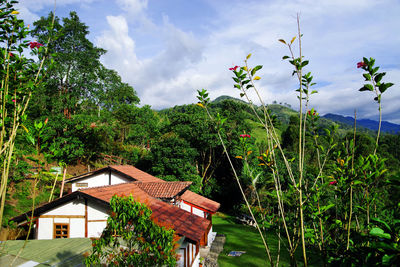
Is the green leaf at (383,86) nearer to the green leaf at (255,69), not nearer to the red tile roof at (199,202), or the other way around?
the green leaf at (255,69)

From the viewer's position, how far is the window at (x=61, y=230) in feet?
34.3

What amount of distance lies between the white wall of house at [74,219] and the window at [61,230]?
0.37ft

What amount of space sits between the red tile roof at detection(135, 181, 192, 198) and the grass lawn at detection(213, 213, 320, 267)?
4470mm

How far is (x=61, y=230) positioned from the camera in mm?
10523

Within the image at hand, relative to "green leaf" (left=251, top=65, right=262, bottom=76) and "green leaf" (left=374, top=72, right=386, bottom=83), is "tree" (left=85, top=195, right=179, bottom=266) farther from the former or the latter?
"green leaf" (left=374, top=72, right=386, bottom=83)

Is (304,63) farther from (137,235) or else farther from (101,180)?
(101,180)

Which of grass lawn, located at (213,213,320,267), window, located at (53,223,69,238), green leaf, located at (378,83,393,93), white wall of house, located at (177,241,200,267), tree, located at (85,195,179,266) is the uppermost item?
green leaf, located at (378,83,393,93)

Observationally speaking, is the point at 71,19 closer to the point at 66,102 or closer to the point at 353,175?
the point at 66,102

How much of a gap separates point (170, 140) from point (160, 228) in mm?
18110

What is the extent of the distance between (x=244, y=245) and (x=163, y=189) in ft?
21.6

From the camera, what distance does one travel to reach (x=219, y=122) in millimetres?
3289

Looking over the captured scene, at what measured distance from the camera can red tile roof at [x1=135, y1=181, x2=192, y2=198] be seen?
1421 centimetres

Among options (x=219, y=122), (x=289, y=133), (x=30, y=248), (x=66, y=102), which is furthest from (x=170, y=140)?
(x=289, y=133)

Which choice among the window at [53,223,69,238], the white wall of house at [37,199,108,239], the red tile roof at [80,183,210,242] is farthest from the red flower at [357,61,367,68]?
the window at [53,223,69,238]
